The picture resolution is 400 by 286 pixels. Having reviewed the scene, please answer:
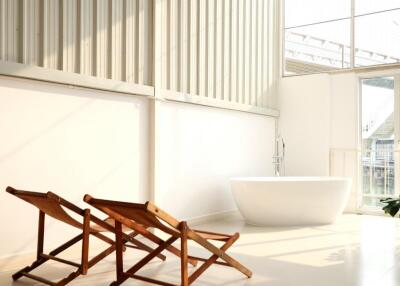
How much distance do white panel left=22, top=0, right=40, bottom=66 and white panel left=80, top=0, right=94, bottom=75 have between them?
0.45 meters

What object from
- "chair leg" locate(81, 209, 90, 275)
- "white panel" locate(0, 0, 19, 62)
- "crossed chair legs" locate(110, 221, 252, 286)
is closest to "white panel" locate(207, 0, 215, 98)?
"white panel" locate(0, 0, 19, 62)

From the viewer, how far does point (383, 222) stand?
5.73m

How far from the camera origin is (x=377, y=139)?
6492 millimetres

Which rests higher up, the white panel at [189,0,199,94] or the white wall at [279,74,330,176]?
the white panel at [189,0,199,94]

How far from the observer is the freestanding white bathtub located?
5141 mm

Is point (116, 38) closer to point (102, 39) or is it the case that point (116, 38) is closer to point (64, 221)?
point (102, 39)

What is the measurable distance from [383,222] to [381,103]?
1.79 m

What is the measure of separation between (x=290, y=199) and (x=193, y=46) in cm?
218

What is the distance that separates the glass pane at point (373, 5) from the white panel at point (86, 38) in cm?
433

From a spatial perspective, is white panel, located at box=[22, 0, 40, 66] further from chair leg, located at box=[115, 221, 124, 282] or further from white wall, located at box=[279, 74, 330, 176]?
white wall, located at box=[279, 74, 330, 176]

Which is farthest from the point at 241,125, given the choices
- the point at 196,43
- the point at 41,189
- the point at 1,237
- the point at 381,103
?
the point at 1,237

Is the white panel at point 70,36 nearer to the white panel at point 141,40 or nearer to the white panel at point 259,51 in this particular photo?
the white panel at point 141,40

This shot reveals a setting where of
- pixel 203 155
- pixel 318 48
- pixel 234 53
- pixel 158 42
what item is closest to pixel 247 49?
pixel 234 53

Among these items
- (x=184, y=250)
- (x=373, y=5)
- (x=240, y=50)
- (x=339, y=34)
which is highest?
(x=373, y=5)
